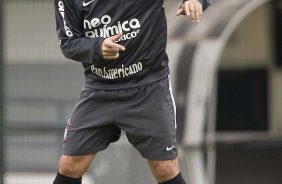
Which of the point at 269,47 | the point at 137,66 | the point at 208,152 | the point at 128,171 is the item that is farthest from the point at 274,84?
the point at 137,66

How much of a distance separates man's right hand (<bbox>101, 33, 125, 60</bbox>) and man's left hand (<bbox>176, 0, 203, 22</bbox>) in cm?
34

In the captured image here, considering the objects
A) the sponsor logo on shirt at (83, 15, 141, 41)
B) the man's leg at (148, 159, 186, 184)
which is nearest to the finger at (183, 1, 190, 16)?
→ the sponsor logo on shirt at (83, 15, 141, 41)

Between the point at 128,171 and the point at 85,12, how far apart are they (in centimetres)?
295

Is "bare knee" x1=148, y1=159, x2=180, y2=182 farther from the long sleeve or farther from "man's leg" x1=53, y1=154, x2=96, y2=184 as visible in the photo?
the long sleeve

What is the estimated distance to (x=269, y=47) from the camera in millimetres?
7496

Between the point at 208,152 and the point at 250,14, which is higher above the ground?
the point at 250,14

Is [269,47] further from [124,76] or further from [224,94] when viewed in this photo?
[124,76]

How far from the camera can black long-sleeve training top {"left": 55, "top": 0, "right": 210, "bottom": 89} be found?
473 cm

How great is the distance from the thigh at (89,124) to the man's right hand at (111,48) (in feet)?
1.02

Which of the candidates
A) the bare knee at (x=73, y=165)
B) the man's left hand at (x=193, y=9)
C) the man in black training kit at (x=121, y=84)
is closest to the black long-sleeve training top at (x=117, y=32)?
the man in black training kit at (x=121, y=84)

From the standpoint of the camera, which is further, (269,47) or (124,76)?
(269,47)

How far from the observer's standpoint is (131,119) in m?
4.82

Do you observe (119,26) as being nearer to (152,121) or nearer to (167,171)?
(152,121)

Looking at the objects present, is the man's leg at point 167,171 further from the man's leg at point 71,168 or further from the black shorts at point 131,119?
the man's leg at point 71,168
